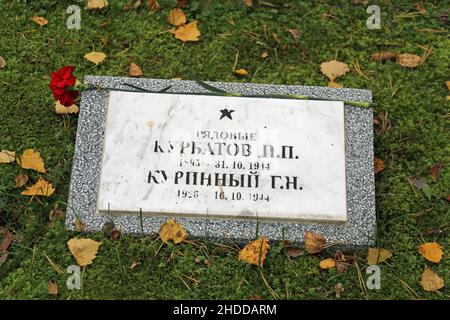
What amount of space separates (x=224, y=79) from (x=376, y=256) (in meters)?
1.34

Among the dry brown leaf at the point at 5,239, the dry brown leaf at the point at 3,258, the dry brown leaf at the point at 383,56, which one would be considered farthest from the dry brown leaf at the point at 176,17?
the dry brown leaf at the point at 3,258

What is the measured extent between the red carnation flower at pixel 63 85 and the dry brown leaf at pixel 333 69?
145cm

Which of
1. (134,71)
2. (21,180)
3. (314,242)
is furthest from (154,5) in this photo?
(314,242)

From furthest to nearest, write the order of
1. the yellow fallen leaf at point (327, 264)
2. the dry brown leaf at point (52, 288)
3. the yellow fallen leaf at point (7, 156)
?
the yellow fallen leaf at point (7, 156)
the yellow fallen leaf at point (327, 264)
the dry brown leaf at point (52, 288)

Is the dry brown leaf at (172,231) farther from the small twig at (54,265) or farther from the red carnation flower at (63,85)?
the red carnation flower at (63,85)

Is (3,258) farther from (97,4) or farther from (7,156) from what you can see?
(97,4)

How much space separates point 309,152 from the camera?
293cm

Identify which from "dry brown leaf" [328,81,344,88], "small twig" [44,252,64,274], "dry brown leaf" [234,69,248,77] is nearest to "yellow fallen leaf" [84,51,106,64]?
"dry brown leaf" [234,69,248,77]

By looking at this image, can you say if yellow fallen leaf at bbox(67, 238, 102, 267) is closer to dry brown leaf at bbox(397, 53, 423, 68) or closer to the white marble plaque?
the white marble plaque

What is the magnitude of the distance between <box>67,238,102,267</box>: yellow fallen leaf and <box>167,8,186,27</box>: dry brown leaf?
5.02ft

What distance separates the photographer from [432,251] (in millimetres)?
2854

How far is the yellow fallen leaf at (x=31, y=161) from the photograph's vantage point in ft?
9.97

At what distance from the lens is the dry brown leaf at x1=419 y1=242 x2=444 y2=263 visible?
2840 mm
